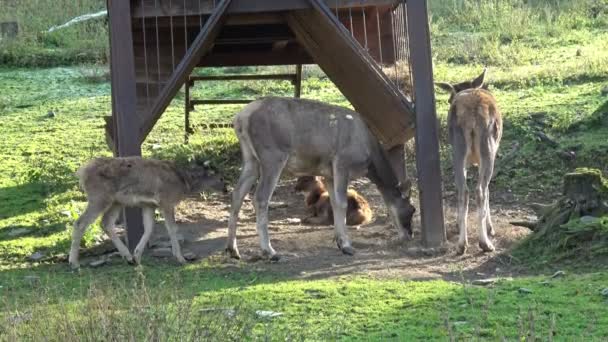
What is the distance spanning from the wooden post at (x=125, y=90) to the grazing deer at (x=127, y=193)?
0.26m

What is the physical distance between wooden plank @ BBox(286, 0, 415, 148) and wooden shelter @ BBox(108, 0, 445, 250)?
17 millimetres

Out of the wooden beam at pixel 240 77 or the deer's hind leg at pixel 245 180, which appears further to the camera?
the wooden beam at pixel 240 77

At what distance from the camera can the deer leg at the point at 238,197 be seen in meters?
12.8

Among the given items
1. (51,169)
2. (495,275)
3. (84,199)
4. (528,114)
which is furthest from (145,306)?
(528,114)

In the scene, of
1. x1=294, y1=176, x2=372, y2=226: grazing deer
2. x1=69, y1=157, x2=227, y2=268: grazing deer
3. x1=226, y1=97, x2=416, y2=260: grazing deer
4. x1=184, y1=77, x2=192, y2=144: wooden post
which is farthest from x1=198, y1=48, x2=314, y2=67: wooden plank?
x1=69, y1=157, x2=227, y2=268: grazing deer

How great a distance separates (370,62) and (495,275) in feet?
9.96

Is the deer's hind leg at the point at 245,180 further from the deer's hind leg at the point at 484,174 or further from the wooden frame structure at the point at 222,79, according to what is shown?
the wooden frame structure at the point at 222,79

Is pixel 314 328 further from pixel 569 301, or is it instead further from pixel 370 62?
pixel 370 62

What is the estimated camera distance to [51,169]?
16.8m

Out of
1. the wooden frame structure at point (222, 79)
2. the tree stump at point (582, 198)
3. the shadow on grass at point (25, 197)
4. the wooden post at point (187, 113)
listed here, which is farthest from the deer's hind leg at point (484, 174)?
the wooden post at point (187, 113)

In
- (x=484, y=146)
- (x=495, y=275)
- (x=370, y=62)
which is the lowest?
(x=495, y=275)

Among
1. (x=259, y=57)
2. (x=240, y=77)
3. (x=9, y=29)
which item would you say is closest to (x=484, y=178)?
(x=259, y=57)

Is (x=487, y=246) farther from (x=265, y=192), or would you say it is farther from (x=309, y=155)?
(x=265, y=192)

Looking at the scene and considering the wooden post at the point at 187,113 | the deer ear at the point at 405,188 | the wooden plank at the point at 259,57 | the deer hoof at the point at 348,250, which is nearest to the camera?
the deer hoof at the point at 348,250
